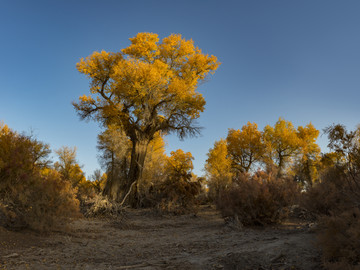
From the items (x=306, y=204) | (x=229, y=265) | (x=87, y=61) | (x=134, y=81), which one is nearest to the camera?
(x=229, y=265)

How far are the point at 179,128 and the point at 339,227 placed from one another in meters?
14.5

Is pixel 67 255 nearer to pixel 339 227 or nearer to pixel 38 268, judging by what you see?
pixel 38 268

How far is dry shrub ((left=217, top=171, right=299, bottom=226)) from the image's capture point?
7062mm

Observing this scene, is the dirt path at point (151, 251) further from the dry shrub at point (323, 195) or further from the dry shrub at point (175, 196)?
the dry shrub at point (175, 196)

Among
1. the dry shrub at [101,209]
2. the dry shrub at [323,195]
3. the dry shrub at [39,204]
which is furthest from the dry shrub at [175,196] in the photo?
the dry shrub at [323,195]

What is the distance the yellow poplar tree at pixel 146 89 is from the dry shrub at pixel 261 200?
9.33 meters

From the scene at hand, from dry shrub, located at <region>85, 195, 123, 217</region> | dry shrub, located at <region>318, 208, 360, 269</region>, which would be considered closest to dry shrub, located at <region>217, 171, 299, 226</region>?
dry shrub, located at <region>318, 208, 360, 269</region>

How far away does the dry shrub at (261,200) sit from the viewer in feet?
23.2

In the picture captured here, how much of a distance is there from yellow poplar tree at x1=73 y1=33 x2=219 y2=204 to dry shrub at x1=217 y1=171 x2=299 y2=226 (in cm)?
933

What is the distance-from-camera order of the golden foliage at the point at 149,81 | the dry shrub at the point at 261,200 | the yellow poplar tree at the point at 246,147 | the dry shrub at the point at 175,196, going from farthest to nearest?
1. the yellow poplar tree at the point at 246,147
2. the golden foliage at the point at 149,81
3. the dry shrub at the point at 175,196
4. the dry shrub at the point at 261,200

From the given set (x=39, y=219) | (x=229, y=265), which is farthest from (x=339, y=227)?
(x=39, y=219)

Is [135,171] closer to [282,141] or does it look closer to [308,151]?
[282,141]

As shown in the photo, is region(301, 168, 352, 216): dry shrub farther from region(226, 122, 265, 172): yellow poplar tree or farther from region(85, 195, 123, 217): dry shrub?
region(226, 122, 265, 172): yellow poplar tree

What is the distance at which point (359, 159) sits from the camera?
4512mm
